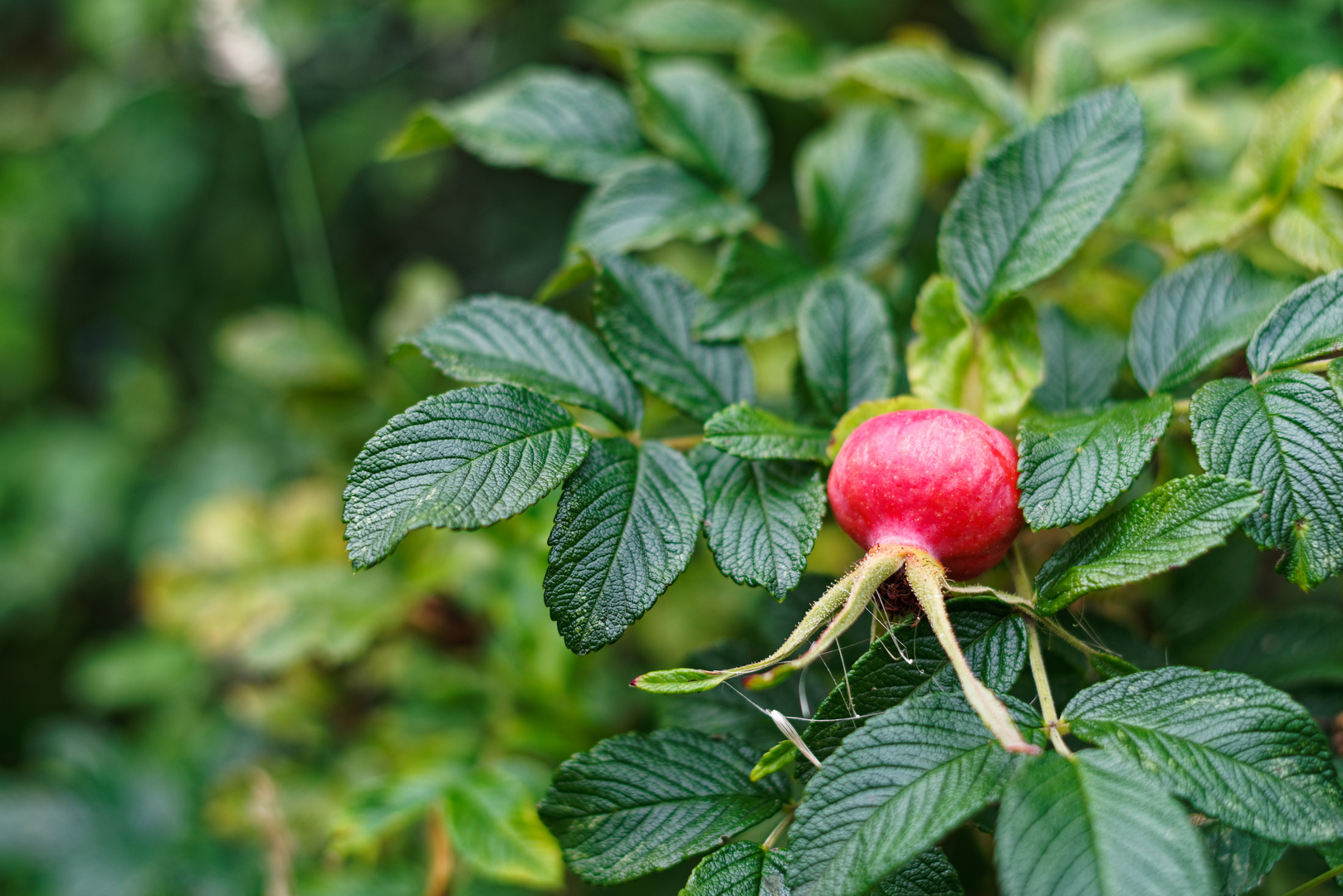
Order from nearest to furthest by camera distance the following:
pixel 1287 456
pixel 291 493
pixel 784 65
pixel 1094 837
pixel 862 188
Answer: pixel 1094 837
pixel 1287 456
pixel 862 188
pixel 784 65
pixel 291 493

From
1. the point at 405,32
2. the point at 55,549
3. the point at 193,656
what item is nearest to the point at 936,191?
the point at 193,656

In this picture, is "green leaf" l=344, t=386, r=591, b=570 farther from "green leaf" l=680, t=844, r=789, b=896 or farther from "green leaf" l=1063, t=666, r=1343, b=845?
"green leaf" l=1063, t=666, r=1343, b=845

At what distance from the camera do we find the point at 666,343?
0.77 m

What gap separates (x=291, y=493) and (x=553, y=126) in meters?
0.86


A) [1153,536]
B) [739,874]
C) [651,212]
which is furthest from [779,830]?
[651,212]

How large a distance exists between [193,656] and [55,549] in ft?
2.80

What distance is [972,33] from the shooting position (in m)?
2.24

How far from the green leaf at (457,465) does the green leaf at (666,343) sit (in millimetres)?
115

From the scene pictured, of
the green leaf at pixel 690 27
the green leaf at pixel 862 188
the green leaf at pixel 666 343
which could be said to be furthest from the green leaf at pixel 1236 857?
the green leaf at pixel 690 27

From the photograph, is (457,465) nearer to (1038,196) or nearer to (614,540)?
(614,540)

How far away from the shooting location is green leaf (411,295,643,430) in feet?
2.31

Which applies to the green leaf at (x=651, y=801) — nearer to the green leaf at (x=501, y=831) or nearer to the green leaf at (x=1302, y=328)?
the green leaf at (x=501, y=831)

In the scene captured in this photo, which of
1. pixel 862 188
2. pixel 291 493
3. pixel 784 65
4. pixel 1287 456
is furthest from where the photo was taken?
pixel 291 493

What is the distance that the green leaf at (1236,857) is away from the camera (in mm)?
585
